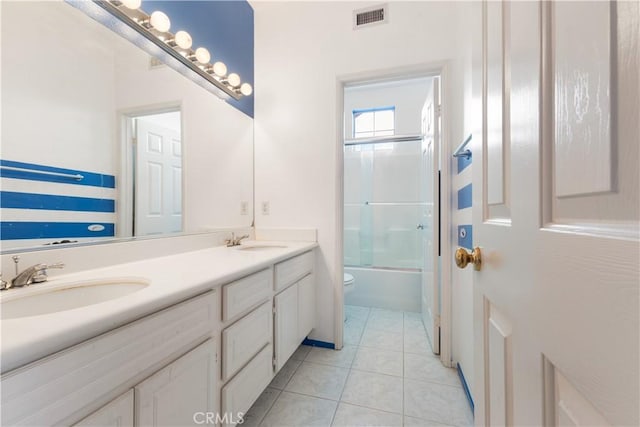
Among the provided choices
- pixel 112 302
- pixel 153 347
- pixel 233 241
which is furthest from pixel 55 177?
pixel 233 241

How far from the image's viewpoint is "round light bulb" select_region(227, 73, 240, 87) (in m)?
1.73

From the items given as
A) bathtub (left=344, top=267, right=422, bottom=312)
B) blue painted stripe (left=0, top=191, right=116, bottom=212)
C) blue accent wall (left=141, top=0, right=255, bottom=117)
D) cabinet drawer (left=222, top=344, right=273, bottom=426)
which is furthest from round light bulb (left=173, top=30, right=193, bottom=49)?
bathtub (left=344, top=267, right=422, bottom=312)

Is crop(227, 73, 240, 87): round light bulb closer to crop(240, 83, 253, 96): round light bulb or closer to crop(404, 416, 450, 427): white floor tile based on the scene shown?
crop(240, 83, 253, 96): round light bulb

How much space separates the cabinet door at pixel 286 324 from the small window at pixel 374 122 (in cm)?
246

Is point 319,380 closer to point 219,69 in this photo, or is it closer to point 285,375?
point 285,375

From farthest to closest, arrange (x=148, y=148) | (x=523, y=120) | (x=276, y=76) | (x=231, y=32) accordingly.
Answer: (x=276, y=76) → (x=231, y=32) → (x=148, y=148) → (x=523, y=120)

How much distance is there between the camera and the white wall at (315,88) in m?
1.74

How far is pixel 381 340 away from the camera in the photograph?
78.9 inches

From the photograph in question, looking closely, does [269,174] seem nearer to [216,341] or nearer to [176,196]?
[176,196]

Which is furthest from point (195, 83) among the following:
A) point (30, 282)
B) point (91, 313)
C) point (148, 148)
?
point (91, 313)

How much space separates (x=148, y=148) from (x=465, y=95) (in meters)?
1.73

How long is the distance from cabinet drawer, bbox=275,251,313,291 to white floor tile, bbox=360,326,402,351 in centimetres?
75

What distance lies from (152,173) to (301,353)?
1497mm

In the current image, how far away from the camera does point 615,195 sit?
257 millimetres
